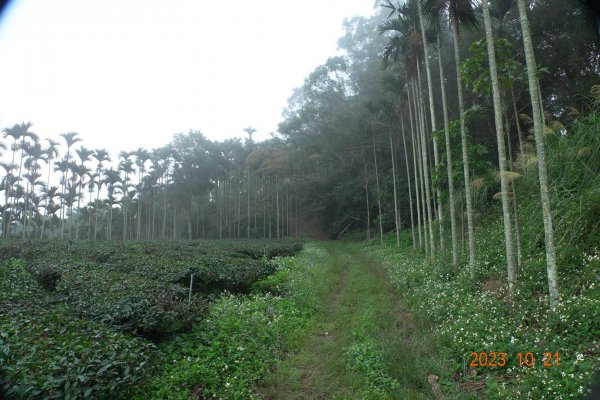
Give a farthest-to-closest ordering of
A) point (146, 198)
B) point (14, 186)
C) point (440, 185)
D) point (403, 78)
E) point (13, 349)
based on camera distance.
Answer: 1. point (146, 198)
2. point (14, 186)
3. point (403, 78)
4. point (440, 185)
5. point (13, 349)

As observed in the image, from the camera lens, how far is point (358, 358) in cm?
459

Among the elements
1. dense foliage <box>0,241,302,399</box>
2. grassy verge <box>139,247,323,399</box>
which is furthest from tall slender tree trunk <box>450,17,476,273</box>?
dense foliage <box>0,241,302,399</box>

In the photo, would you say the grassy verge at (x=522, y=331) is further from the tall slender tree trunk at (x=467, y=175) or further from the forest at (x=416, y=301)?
the tall slender tree trunk at (x=467, y=175)

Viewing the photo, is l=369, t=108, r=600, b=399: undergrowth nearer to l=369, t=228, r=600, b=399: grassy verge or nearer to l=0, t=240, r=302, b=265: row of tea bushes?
l=369, t=228, r=600, b=399: grassy verge

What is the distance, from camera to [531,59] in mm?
4898

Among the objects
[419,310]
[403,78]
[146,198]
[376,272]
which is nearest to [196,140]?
[146,198]

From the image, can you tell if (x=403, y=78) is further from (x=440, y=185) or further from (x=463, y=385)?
(x=463, y=385)

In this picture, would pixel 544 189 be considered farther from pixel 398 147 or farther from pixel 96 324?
pixel 398 147

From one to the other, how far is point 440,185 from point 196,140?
1507 inches
